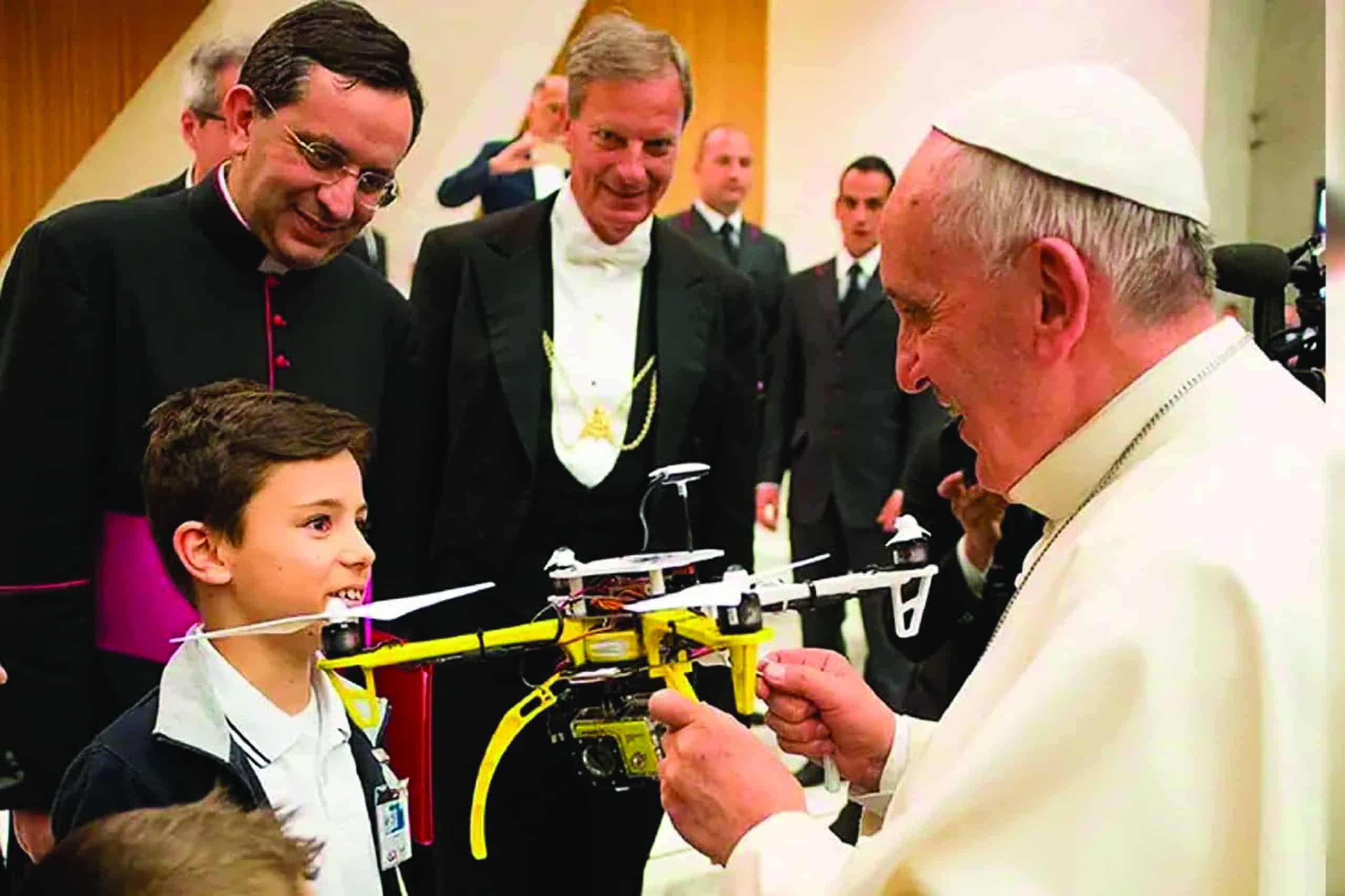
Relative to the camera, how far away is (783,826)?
132 cm

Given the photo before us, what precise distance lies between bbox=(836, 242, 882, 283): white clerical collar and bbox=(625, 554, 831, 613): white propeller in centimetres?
320

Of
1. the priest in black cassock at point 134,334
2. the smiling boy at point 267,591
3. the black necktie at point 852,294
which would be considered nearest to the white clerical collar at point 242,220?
the priest in black cassock at point 134,334

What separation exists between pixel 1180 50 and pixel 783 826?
128 inches

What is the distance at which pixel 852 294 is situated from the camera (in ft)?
15.0

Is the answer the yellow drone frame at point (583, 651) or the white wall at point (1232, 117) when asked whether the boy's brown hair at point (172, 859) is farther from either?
the white wall at point (1232, 117)

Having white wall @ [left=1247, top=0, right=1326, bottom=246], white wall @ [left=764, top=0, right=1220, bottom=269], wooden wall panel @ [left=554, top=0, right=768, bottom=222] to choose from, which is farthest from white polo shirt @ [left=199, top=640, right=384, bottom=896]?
white wall @ [left=764, top=0, right=1220, bottom=269]

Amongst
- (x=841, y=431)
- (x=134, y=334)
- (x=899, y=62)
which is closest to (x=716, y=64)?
(x=899, y=62)

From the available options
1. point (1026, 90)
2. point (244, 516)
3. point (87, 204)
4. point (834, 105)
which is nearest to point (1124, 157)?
point (1026, 90)

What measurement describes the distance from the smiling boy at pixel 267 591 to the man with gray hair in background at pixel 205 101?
561 millimetres

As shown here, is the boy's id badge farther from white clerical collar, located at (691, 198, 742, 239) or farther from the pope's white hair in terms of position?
white clerical collar, located at (691, 198, 742, 239)

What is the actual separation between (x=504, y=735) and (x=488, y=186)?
1.37m

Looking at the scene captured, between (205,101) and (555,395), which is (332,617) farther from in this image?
(205,101)

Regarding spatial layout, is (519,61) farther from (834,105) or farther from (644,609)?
(834,105)

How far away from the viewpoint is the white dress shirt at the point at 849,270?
180 inches
